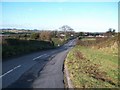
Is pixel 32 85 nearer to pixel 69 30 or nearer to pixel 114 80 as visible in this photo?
pixel 114 80

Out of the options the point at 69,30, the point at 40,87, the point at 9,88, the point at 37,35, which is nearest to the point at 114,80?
the point at 40,87

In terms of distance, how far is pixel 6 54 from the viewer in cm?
2680

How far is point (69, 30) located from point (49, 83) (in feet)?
465

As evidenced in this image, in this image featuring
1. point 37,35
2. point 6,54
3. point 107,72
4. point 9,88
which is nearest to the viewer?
point 9,88

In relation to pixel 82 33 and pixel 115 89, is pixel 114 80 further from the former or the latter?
pixel 82 33

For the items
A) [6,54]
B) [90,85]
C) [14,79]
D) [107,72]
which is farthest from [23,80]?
[6,54]

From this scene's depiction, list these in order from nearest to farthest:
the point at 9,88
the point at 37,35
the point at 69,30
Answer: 1. the point at 9,88
2. the point at 37,35
3. the point at 69,30

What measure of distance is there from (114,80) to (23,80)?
17.1ft

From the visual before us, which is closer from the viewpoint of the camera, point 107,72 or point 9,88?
point 9,88

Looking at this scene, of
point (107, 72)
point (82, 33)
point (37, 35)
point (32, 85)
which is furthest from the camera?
point (82, 33)

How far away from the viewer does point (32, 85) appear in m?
12.5

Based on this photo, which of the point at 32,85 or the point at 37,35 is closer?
the point at 32,85

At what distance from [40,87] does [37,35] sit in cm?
6714

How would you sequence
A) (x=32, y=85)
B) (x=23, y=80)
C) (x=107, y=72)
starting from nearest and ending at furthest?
1. (x=32, y=85)
2. (x=23, y=80)
3. (x=107, y=72)
